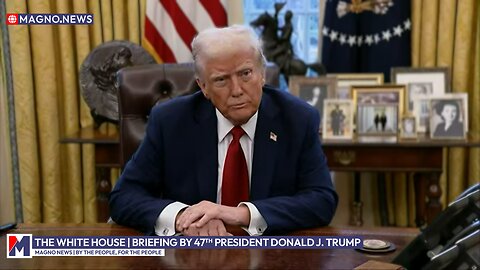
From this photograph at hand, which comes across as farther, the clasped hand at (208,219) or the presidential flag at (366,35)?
the presidential flag at (366,35)

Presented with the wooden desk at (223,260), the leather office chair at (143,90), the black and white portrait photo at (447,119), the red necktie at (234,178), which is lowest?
the wooden desk at (223,260)

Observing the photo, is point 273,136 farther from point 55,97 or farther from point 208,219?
point 55,97

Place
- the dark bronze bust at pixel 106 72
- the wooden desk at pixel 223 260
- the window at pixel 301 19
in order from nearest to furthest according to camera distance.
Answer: the wooden desk at pixel 223 260 < the dark bronze bust at pixel 106 72 < the window at pixel 301 19

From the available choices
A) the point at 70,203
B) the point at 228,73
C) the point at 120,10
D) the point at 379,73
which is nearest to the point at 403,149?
the point at 379,73

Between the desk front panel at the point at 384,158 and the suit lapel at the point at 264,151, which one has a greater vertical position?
the suit lapel at the point at 264,151

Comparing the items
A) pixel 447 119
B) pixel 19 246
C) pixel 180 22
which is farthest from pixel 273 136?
pixel 180 22

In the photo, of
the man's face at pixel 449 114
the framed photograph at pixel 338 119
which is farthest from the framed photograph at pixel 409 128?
the framed photograph at pixel 338 119

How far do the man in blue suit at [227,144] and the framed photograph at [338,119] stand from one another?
107 cm

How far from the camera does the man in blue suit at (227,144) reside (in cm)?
168

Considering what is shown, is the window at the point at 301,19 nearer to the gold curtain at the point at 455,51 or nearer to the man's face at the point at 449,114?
the gold curtain at the point at 455,51

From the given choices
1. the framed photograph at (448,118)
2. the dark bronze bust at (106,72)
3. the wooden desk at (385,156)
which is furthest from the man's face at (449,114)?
the dark bronze bust at (106,72)

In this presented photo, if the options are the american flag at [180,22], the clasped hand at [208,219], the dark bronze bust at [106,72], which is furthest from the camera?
the american flag at [180,22]

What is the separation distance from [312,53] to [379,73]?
48 cm

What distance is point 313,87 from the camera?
3.11 meters
